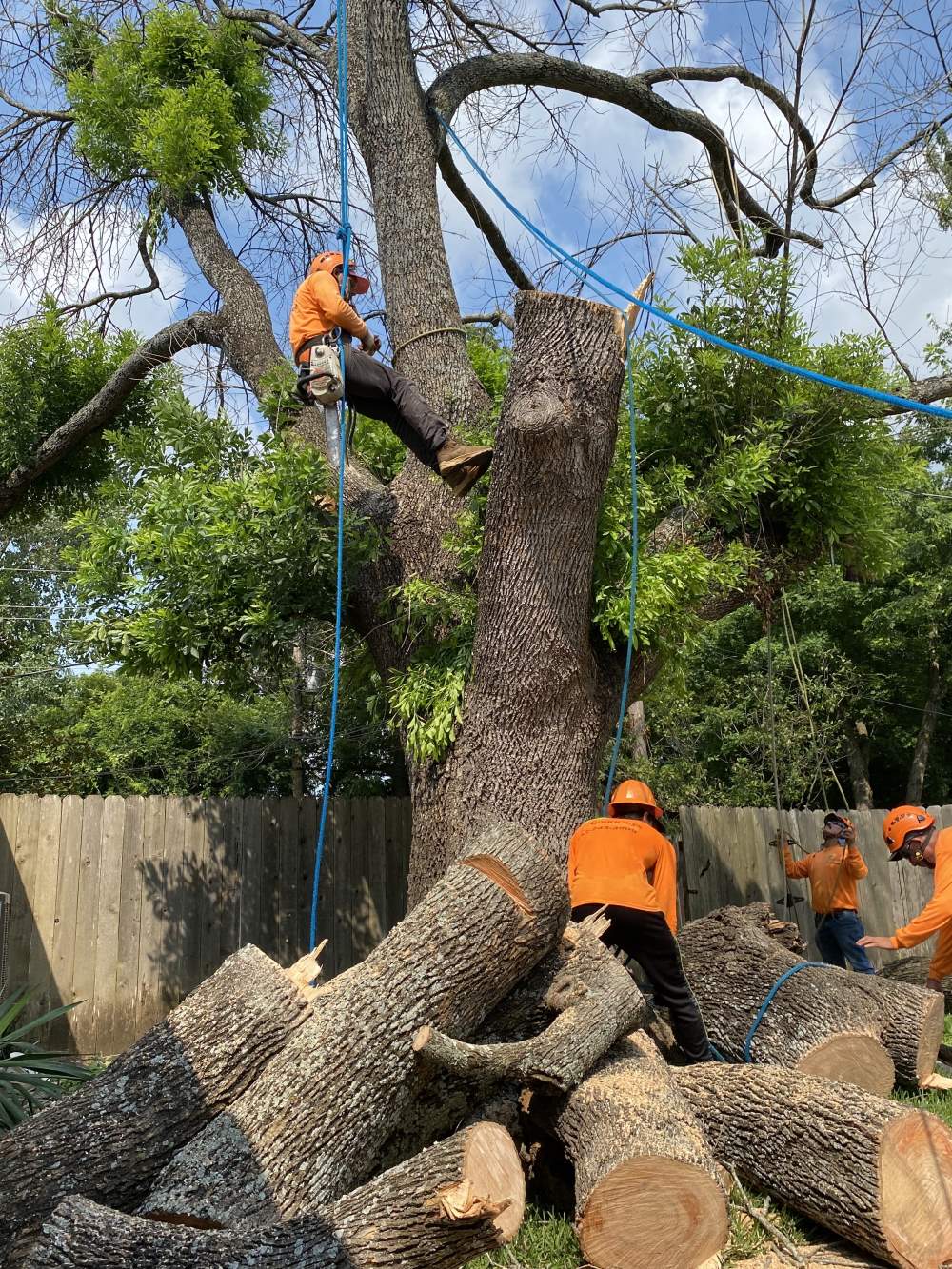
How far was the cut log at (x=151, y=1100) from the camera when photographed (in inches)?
146

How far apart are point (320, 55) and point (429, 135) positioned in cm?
278

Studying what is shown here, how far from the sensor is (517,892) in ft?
15.1

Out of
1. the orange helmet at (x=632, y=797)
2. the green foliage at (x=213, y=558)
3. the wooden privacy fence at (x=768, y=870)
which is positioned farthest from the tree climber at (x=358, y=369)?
the wooden privacy fence at (x=768, y=870)

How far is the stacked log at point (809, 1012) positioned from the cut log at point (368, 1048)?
2068 millimetres

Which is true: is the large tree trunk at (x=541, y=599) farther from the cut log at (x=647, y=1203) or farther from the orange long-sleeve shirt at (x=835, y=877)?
the orange long-sleeve shirt at (x=835, y=877)

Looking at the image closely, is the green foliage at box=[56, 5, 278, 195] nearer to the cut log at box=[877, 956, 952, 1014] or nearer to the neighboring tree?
the neighboring tree

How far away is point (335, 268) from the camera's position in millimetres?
6852

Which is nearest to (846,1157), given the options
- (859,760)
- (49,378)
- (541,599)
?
(541,599)

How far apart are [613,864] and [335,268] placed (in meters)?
4.17

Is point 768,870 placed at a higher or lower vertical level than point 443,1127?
higher

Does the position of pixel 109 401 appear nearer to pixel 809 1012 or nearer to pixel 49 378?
pixel 49 378

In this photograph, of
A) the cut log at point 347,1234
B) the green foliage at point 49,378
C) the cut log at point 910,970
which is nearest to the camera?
the cut log at point 347,1234

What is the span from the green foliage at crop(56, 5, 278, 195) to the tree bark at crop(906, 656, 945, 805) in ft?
54.2

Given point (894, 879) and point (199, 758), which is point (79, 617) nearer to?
point (199, 758)
